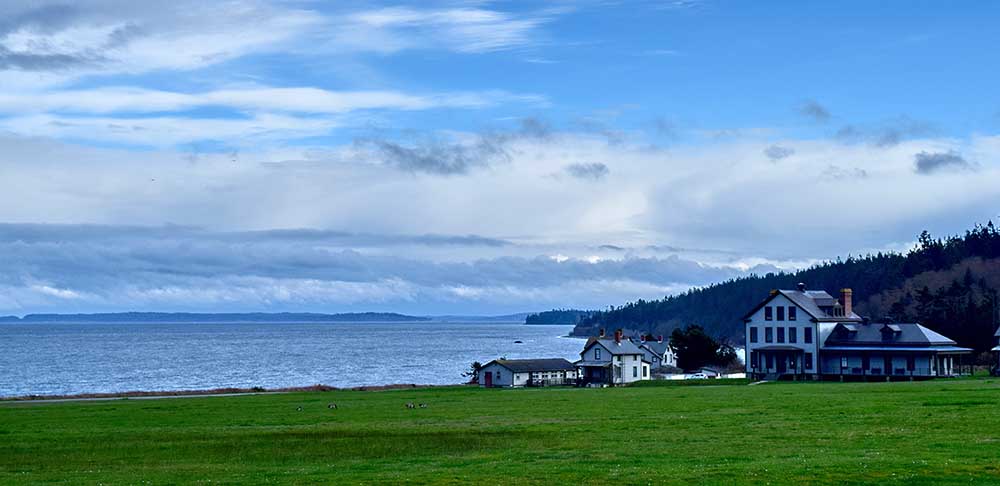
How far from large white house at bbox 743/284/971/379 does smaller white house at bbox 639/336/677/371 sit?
1473 cm

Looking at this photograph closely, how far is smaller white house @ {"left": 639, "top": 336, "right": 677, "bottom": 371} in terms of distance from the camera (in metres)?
125

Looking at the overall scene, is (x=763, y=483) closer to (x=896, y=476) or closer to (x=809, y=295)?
(x=896, y=476)

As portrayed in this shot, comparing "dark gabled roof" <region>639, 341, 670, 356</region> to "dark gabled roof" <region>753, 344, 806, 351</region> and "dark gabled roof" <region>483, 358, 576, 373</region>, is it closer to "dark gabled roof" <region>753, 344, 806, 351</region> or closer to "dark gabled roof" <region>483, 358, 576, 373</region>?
"dark gabled roof" <region>483, 358, 576, 373</region>

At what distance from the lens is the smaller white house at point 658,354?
411ft

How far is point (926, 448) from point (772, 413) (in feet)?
54.3

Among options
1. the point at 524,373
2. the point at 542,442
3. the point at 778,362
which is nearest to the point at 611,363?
the point at 524,373

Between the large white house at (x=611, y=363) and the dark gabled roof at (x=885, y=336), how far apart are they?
62.2ft

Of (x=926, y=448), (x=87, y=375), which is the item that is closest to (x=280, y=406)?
(x=926, y=448)

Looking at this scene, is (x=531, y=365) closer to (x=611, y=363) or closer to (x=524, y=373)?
(x=524, y=373)

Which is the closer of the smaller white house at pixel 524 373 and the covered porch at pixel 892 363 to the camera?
the covered porch at pixel 892 363

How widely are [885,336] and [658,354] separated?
98.9 feet

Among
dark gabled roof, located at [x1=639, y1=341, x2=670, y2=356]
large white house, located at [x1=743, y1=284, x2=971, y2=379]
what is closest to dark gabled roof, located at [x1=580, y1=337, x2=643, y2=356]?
large white house, located at [x1=743, y1=284, x2=971, y2=379]

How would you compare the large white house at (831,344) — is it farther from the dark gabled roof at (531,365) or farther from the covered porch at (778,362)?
the dark gabled roof at (531,365)

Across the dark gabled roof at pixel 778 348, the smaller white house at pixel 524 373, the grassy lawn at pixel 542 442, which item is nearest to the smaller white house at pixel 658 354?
the smaller white house at pixel 524 373
